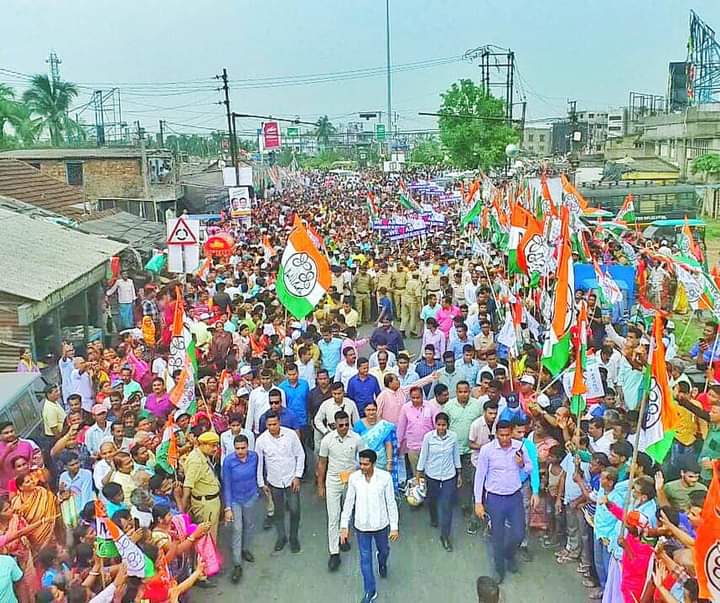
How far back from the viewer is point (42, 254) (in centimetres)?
1542

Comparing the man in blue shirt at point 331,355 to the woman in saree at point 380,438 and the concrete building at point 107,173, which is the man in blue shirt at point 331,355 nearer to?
the woman in saree at point 380,438

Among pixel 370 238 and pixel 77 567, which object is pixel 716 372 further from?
pixel 370 238

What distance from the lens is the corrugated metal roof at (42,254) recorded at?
12.8 metres

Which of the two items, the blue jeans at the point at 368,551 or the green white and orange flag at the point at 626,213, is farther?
the green white and orange flag at the point at 626,213

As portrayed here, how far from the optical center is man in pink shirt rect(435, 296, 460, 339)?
1268 cm

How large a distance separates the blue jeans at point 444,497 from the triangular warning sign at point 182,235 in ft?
20.7

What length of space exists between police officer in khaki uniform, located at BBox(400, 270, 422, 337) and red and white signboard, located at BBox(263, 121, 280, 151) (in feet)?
79.0

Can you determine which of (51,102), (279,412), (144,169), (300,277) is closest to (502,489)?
(279,412)

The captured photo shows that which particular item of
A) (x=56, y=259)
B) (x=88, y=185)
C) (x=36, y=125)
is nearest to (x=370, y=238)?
(x=56, y=259)

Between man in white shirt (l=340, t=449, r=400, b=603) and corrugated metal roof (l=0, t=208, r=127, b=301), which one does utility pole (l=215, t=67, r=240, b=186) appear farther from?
man in white shirt (l=340, t=449, r=400, b=603)

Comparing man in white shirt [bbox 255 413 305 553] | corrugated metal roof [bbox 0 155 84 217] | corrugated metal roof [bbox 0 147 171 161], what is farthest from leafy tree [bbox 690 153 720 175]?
man in white shirt [bbox 255 413 305 553]

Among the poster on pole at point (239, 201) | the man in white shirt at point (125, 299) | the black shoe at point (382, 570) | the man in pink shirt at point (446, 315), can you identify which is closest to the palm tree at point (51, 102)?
the poster on pole at point (239, 201)

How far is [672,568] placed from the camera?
17.1ft

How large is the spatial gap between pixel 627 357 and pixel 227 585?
17.1 feet
